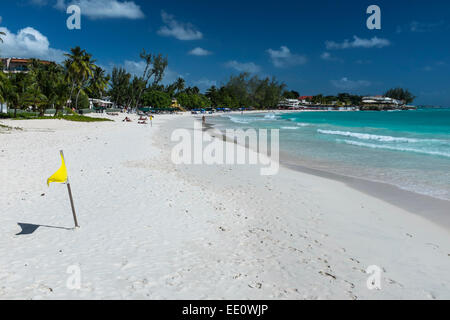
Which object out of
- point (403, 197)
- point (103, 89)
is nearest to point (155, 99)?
point (103, 89)

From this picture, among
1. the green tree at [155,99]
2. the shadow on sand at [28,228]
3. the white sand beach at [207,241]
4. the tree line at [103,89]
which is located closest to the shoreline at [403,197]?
the white sand beach at [207,241]

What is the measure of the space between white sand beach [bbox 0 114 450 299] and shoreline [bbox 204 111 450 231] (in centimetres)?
42

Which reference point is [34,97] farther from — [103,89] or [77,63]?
[103,89]

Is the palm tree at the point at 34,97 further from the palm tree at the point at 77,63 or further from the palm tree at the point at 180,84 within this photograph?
the palm tree at the point at 180,84

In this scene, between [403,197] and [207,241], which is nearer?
[207,241]

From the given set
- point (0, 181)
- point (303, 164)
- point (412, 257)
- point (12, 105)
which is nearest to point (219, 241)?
point (412, 257)

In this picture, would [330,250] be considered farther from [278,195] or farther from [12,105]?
[12,105]

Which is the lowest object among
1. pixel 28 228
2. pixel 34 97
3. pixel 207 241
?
pixel 207 241

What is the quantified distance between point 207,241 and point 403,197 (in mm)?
7559

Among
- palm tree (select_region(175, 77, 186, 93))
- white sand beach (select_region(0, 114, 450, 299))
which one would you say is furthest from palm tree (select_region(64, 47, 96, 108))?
palm tree (select_region(175, 77, 186, 93))

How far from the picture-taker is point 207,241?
19.9ft

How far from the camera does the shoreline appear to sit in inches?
328

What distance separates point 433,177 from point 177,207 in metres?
11.6
